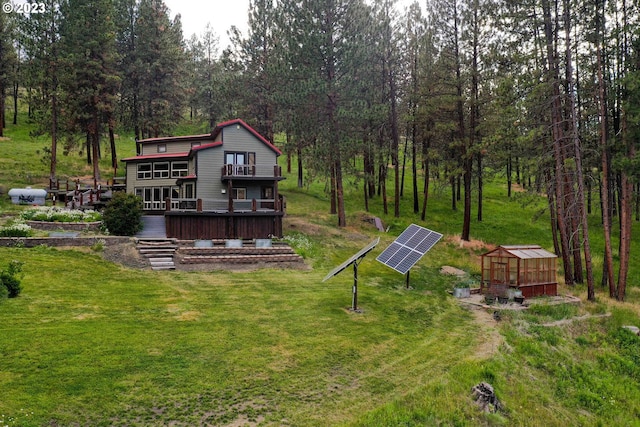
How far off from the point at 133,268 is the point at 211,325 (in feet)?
26.1

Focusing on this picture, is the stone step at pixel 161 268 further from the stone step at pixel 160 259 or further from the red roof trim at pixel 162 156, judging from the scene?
the red roof trim at pixel 162 156

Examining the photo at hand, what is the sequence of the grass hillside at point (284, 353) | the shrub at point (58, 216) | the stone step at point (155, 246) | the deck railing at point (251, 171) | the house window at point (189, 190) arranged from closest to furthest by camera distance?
the grass hillside at point (284, 353)
the stone step at point (155, 246)
the shrub at point (58, 216)
the deck railing at point (251, 171)
the house window at point (189, 190)

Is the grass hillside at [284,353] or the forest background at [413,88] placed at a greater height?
the forest background at [413,88]

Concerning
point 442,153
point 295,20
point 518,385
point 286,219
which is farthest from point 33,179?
point 518,385

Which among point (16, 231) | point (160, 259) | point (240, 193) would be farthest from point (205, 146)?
point (16, 231)

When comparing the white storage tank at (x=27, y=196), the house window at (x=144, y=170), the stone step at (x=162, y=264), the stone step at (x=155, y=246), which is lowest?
the stone step at (x=162, y=264)

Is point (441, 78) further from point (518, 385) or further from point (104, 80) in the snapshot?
→ point (104, 80)

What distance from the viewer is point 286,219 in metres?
32.2

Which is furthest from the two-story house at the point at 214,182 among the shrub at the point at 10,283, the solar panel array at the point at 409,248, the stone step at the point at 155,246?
the shrub at the point at 10,283

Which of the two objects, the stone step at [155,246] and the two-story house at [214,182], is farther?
the two-story house at [214,182]

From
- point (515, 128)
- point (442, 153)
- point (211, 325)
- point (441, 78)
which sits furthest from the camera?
point (442, 153)

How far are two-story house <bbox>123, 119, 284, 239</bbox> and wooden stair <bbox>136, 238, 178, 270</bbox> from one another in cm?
214

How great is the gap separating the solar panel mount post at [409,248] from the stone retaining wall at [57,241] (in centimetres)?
1349

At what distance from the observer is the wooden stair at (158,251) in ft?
67.0
